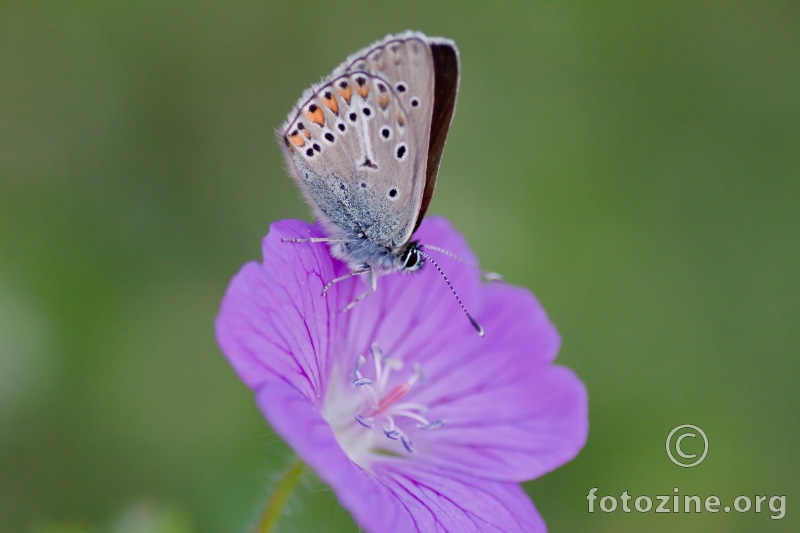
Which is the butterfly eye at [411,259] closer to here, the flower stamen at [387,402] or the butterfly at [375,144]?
the butterfly at [375,144]

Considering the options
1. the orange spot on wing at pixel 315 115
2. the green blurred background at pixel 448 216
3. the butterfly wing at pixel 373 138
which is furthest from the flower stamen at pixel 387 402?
the orange spot on wing at pixel 315 115

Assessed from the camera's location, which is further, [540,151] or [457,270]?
[540,151]

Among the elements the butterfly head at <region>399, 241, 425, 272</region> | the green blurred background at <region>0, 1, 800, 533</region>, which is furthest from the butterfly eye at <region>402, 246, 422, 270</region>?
the green blurred background at <region>0, 1, 800, 533</region>

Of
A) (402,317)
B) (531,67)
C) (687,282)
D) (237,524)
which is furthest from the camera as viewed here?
(531,67)

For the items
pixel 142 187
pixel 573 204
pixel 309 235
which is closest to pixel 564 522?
pixel 573 204

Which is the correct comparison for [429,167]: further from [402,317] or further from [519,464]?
[519,464]

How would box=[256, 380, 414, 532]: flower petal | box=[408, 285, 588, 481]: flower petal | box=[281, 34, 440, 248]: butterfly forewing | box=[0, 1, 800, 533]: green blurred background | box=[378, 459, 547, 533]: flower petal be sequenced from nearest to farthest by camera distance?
box=[256, 380, 414, 532]: flower petal < box=[378, 459, 547, 533]: flower petal < box=[281, 34, 440, 248]: butterfly forewing < box=[408, 285, 588, 481]: flower petal < box=[0, 1, 800, 533]: green blurred background

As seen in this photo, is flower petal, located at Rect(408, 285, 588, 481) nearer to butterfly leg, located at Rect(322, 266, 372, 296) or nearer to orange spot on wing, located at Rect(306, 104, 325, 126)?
butterfly leg, located at Rect(322, 266, 372, 296)
